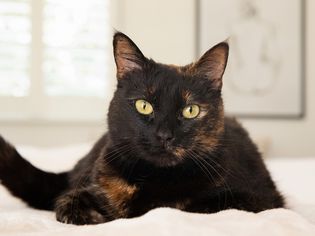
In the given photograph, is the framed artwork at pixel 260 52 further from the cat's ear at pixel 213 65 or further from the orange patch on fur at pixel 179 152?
the orange patch on fur at pixel 179 152

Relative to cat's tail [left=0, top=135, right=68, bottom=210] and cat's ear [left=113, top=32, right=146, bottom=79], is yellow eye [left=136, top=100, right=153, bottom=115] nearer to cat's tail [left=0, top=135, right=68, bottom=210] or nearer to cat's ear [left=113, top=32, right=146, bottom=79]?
cat's ear [left=113, top=32, right=146, bottom=79]

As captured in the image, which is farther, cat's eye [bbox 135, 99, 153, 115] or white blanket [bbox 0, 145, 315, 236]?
cat's eye [bbox 135, 99, 153, 115]

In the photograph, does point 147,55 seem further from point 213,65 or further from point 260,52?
point 213,65

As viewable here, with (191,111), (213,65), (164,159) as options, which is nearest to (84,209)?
(164,159)

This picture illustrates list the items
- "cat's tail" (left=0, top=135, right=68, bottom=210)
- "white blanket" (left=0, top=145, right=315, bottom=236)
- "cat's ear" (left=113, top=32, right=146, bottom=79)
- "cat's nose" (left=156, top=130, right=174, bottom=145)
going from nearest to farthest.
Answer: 1. "white blanket" (left=0, top=145, right=315, bottom=236)
2. "cat's nose" (left=156, top=130, right=174, bottom=145)
3. "cat's ear" (left=113, top=32, right=146, bottom=79)
4. "cat's tail" (left=0, top=135, right=68, bottom=210)

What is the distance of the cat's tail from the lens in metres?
1.30

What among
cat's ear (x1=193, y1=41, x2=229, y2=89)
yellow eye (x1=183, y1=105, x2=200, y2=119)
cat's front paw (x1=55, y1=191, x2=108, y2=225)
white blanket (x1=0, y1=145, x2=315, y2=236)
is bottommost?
cat's front paw (x1=55, y1=191, x2=108, y2=225)

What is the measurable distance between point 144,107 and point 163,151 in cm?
11

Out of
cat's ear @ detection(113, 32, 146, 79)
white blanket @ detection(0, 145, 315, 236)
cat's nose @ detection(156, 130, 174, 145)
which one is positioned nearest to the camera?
white blanket @ detection(0, 145, 315, 236)

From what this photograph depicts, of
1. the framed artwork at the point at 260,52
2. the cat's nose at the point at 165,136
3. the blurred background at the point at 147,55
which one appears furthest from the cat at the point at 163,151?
the framed artwork at the point at 260,52

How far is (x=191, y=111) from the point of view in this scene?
1071 millimetres

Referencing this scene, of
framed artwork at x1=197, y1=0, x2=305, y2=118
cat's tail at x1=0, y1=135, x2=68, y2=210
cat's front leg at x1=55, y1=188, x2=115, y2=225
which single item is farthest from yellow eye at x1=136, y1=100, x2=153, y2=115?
framed artwork at x1=197, y1=0, x2=305, y2=118

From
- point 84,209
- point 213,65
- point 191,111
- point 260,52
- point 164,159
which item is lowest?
point 84,209

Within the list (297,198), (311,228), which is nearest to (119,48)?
(311,228)
